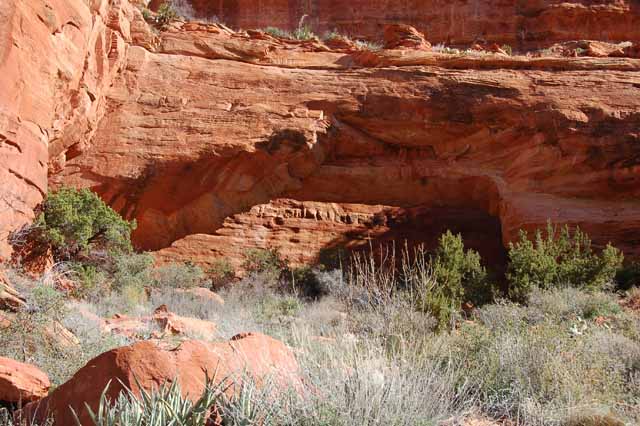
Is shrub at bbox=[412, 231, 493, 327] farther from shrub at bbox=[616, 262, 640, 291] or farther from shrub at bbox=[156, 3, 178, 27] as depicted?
shrub at bbox=[156, 3, 178, 27]

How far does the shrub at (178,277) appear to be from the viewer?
1230 centimetres

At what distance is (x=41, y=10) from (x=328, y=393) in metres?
8.87

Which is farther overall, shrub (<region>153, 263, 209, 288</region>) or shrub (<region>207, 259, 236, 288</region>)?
shrub (<region>207, 259, 236, 288</region>)

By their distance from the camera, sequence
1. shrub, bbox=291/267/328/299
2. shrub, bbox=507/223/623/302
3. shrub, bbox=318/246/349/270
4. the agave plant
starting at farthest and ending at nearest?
shrub, bbox=318/246/349/270 → shrub, bbox=291/267/328/299 → shrub, bbox=507/223/623/302 → the agave plant

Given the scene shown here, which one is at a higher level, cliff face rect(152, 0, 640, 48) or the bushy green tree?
cliff face rect(152, 0, 640, 48)

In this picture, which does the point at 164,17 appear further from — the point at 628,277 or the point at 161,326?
the point at 628,277

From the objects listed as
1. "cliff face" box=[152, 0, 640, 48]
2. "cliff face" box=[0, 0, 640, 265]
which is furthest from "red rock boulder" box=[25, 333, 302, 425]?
"cliff face" box=[152, 0, 640, 48]

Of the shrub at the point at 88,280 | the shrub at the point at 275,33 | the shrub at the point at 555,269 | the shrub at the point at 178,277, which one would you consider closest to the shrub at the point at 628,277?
the shrub at the point at 555,269

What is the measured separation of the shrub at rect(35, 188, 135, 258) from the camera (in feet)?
33.9

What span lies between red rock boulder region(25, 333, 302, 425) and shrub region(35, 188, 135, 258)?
→ 7.09 meters

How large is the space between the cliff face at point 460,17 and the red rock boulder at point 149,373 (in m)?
22.8

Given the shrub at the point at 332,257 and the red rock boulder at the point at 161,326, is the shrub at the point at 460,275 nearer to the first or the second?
the shrub at the point at 332,257

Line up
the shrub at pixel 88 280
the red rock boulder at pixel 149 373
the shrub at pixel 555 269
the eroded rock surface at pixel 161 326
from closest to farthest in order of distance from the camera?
1. the red rock boulder at pixel 149 373
2. the eroded rock surface at pixel 161 326
3. the shrub at pixel 88 280
4. the shrub at pixel 555 269

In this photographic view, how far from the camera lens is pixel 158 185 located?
13094mm
